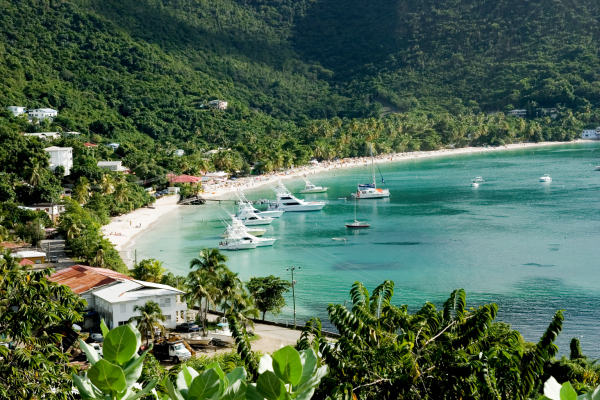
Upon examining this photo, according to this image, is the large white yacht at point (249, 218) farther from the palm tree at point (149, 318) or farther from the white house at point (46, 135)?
the palm tree at point (149, 318)

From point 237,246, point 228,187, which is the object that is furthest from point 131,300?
point 228,187

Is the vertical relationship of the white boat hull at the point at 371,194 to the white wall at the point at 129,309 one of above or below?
above

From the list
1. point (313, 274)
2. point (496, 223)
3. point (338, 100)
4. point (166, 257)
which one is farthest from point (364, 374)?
point (338, 100)

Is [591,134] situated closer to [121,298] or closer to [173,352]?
[121,298]

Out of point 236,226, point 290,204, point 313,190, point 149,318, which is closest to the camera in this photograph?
point 149,318

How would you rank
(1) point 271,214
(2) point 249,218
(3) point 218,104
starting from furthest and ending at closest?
(3) point 218,104
(1) point 271,214
(2) point 249,218

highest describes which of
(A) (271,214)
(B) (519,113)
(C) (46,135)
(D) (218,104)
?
(D) (218,104)

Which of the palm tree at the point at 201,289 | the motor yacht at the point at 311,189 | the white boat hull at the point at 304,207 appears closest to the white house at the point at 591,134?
the motor yacht at the point at 311,189
